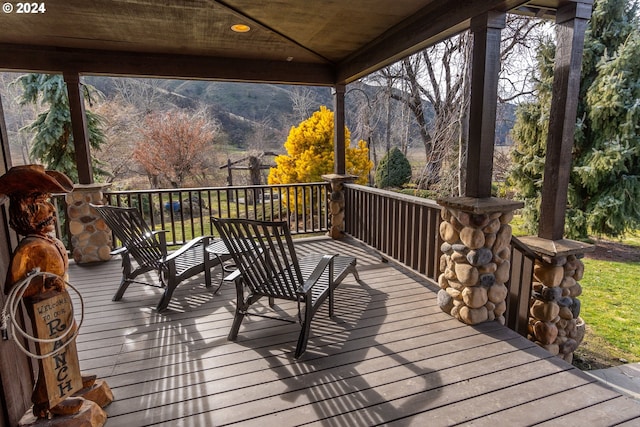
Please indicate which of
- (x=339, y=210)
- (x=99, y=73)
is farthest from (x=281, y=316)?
(x=99, y=73)

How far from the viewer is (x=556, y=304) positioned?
2.85 m

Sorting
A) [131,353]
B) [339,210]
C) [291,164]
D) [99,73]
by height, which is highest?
[99,73]

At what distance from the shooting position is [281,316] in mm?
3012

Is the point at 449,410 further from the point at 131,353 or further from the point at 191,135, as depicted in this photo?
the point at 191,135

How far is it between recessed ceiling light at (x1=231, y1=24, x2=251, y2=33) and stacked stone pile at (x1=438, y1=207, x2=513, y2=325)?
2635 mm

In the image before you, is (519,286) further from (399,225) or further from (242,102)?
(242,102)

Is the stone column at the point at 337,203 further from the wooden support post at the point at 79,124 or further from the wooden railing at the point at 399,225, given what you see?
the wooden support post at the point at 79,124

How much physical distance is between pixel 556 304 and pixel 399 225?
5.49 ft

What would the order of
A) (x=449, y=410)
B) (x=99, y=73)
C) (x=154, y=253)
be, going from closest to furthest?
(x=449, y=410) → (x=154, y=253) → (x=99, y=73)

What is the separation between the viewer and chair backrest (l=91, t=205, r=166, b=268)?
10.3 feet

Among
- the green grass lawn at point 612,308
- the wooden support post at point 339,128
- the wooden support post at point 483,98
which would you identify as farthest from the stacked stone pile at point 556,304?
the wooden support post at point 339,128

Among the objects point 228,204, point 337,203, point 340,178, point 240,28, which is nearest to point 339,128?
point 340,178

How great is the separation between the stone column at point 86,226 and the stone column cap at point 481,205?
13.6 ft

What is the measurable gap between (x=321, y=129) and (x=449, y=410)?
719 centimetres
